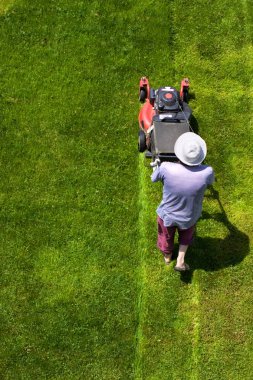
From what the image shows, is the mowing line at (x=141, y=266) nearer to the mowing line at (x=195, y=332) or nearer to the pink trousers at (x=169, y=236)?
the pink trousers at (x=169, y=236)

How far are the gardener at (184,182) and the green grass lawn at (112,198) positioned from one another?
124 centimetres

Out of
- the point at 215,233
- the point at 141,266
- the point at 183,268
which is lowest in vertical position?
Result: the point at 141,266

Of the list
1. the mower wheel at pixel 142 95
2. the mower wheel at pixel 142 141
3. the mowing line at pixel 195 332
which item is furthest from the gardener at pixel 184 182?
the mower wheel at pixel 142 95

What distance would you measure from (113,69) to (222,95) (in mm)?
2078

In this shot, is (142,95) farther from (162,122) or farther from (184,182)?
(184,182)

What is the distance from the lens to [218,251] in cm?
888

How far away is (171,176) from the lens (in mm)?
7355

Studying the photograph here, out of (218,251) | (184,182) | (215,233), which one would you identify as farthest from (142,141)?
(218,251)

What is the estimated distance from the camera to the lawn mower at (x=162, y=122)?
332 inches

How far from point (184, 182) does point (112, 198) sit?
217 cm

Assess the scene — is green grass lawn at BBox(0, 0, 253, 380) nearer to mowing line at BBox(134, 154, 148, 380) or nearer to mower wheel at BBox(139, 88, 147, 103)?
mowing line at BBox(134, 154, 148, 380)

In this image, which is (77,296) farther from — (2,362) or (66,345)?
(2,362)

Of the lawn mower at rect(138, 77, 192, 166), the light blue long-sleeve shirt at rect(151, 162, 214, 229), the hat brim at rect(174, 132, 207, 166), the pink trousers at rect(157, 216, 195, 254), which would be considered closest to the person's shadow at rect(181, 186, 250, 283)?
the pink trousers at rect(157, 216, 195, 254)

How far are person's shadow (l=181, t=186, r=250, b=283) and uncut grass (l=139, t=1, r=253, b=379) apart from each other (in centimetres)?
2
